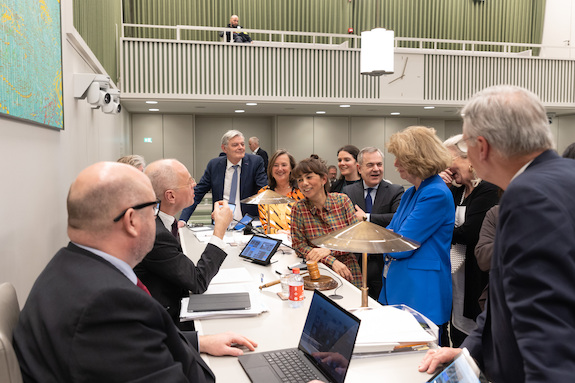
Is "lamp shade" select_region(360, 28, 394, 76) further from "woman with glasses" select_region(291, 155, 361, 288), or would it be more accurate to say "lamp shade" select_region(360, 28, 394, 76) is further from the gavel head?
the gavel head

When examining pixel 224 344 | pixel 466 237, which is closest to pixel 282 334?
pixel 224 344

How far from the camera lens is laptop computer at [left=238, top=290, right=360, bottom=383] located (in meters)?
1.46

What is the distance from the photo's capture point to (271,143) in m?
12.1

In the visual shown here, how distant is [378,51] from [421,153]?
4055mm

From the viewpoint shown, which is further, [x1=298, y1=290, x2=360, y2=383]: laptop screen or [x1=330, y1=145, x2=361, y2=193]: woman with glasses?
[x1=330, y1=145, x2=361, y2=193]: woman with glasses

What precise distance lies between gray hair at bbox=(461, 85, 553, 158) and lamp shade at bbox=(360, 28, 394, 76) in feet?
16.9

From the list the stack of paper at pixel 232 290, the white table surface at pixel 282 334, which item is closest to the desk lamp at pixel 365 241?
the white table surface at pixel 282 334

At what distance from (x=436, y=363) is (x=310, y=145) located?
A: 1042 centimetres

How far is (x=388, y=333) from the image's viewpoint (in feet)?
5.90

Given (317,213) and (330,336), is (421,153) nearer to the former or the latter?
(317,213)

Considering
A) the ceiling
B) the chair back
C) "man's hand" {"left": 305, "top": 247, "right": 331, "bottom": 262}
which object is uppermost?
the ceiling

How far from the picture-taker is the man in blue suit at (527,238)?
1020 mm

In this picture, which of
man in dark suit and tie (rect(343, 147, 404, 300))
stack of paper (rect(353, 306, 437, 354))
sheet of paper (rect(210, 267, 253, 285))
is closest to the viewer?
stack of paper (rect(353, 306, 437, 354))

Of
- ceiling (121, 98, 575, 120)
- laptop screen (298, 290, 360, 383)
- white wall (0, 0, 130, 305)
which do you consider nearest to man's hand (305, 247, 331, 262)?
laptop screen (298, 290, 360, 383)
